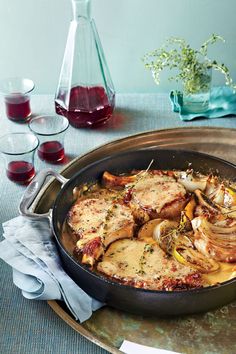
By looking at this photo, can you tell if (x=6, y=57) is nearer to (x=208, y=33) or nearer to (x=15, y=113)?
(x=15, y=113)

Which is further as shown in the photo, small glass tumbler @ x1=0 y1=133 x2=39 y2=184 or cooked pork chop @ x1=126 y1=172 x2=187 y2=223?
small glass tumbler @ x1=0 y1=133 x2=39 y2=184

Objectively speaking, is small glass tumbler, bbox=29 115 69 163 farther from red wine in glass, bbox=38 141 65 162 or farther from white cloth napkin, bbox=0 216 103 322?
white cloth napkin, bbox=0 216 103 322

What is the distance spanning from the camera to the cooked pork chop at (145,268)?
1.18 meters

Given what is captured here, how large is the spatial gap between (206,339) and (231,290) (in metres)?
0.10

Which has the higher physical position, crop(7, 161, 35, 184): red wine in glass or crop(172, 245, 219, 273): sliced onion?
crop(172, 245, 219, 273): sliced onion

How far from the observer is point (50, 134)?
5.49 ft

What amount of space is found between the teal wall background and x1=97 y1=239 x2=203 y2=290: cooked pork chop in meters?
0.85

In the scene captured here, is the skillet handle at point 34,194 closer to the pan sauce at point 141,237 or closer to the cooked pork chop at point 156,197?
the pan sauce at point 141,237

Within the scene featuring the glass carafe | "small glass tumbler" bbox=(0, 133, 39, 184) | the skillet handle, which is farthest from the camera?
the glass carafe

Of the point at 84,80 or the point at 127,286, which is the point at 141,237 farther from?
the point at 84,80

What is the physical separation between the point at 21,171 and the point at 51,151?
112 millimetres

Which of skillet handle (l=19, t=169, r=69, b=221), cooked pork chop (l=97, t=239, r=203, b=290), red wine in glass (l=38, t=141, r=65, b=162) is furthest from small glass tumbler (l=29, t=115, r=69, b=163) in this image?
cooked pork chop (l=97, t=239, r=203, b=290)

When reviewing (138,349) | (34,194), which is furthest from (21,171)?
(138,349)

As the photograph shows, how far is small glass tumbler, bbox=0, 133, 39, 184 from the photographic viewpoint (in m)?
1.63
